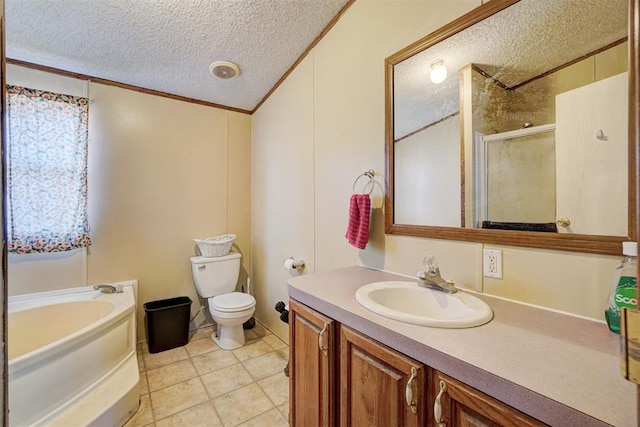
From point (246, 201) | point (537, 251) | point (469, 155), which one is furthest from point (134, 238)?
point (537, 251)

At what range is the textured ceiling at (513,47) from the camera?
0.90 m

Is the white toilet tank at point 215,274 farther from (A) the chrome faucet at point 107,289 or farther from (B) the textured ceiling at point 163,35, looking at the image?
(B) the textured ceiling at point 163,35

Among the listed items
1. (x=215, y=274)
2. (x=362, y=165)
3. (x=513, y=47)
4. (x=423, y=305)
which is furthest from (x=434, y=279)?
(x=215, y=274)

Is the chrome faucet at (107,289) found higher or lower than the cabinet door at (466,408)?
lower

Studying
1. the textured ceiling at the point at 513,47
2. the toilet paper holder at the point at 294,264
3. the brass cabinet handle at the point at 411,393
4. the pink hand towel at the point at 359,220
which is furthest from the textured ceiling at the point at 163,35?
the brass cabinet handle at the point at 411,393

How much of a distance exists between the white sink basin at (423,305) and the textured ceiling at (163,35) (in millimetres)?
1767

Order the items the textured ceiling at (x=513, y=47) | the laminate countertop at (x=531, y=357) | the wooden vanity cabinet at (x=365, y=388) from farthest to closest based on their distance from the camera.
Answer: the textured ceiling at (x=513, y=47)
the wooden vanity cabinet at (x=365, y=388)
the laminate countertop at (x=531, y=357)

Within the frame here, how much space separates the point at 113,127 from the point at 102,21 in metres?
0.93

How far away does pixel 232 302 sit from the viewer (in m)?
2.39

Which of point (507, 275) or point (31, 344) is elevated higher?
point (507, 275)

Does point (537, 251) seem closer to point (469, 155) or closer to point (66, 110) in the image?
point (469, 155)

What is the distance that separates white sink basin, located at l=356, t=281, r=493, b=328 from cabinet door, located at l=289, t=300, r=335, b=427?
23 centimetres

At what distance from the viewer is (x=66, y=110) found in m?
2.15

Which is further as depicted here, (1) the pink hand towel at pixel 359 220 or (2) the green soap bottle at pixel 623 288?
(1) the pink hand towel at pixel 359 220
